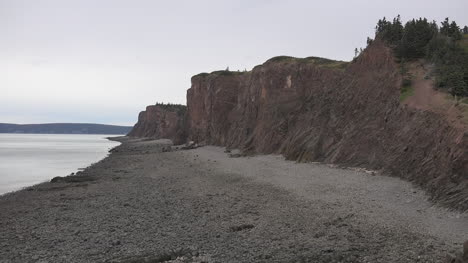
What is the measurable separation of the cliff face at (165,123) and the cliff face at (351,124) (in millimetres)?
30418

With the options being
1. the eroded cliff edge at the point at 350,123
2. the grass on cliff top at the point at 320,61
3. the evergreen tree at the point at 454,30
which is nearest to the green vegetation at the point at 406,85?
the eroded cliff edge at the point at 350,123

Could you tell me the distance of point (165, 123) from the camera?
126 metres

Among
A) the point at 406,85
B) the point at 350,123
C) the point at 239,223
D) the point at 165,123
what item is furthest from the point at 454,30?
the point at 165,123

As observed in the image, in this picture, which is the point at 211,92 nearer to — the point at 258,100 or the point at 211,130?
the point at 211,130

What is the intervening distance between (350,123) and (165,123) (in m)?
100

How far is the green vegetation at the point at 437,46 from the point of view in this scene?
21516 millimetres

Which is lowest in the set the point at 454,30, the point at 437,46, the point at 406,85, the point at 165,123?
the point at 165,123

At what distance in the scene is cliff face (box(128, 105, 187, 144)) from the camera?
91.9 meters

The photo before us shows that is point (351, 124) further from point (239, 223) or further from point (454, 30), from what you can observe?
point (239, 223)

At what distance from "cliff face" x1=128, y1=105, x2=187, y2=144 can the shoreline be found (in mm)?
60989

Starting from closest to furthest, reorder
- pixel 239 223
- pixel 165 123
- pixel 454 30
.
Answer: pixel 239 223 → pixel 454 30 → pixel 165 123

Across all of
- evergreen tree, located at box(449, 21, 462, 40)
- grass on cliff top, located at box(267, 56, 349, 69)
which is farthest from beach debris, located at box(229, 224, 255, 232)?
grass on cliff top, located at box(267, 56, 349, 69)

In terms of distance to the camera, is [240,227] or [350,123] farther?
[350,123]

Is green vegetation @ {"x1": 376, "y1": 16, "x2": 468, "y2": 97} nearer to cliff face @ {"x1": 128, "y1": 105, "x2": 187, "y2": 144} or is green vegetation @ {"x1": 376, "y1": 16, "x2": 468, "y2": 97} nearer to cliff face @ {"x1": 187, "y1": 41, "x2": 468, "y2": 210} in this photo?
cliff face @ {"x1": 187, "y1": 41, "x2": 468, "y2": 210}
